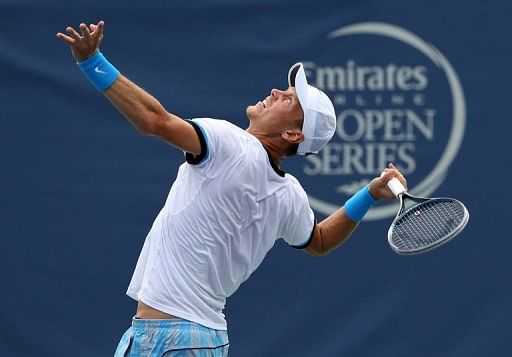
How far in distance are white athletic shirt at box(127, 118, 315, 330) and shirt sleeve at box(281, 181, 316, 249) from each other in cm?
20

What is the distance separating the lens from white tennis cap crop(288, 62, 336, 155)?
4902 millimetres

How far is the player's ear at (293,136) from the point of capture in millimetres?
4850

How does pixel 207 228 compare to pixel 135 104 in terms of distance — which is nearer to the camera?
pixel 135 104

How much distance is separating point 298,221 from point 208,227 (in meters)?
0.55

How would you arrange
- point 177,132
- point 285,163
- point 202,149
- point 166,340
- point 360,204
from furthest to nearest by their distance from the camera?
point 285,163 < point 360,204 < point 166,340 < point 202,149 < point 177,132

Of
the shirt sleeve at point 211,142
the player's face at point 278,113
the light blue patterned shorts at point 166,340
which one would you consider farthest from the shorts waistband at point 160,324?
the player's face at point 278,113

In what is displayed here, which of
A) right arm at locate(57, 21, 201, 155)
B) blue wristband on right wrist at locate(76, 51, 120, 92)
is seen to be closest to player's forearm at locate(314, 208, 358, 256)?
right arm at locate(57, 21, 201, 155)

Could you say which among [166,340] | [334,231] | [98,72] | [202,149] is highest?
[98,72]

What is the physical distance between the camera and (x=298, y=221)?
5043 millimetres

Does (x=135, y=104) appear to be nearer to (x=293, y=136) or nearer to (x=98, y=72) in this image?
(x=98, y=72)

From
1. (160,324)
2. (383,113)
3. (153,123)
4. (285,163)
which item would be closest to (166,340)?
(160,324)

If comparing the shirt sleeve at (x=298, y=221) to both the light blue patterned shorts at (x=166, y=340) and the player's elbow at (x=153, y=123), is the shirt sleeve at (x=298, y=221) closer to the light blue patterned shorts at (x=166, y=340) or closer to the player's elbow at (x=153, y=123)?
the light blue patterned shorts at (x=166, y=340)

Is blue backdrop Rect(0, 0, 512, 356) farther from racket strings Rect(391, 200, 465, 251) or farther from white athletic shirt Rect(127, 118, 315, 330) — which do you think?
white athletic shirt Rect(127, 118, 315, 330)

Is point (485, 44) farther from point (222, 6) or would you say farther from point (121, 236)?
point (121, 236)
